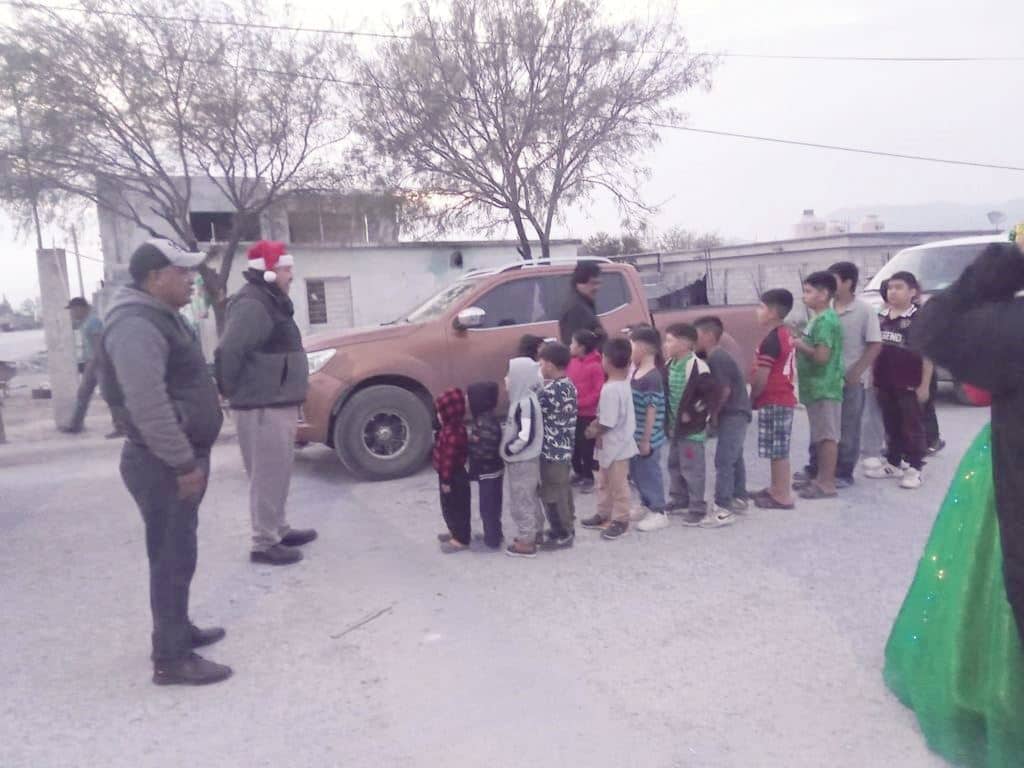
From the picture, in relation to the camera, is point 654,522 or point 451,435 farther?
point 654,522

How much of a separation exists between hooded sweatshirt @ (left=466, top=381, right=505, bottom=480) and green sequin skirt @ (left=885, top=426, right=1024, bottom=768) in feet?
8.57

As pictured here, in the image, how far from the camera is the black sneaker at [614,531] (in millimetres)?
5441

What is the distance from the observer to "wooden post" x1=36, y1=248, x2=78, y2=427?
1258cm

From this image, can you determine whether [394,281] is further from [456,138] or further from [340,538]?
[340,538]

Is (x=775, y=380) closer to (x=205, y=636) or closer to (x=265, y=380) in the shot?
(x=265, y=380)


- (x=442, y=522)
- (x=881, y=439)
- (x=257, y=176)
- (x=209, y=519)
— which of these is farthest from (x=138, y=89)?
(x=881, y=439)

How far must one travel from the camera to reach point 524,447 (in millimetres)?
5055

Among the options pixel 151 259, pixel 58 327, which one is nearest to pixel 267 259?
pixel 151 259

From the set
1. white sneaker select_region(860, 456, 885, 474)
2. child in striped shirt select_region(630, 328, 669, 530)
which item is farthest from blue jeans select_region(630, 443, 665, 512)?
white sneaker select_region(860, 456, 885, 474)

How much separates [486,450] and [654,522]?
132 centimetres

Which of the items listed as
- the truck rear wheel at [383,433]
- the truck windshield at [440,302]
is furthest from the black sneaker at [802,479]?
the truck windshield at [440,302]

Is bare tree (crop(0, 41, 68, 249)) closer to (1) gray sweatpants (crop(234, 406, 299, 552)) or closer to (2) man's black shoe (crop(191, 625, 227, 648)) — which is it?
(1) gray sweatpants (crop(234, 406, 299, 552))

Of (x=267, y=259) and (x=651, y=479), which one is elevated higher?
(x=267, y=259)

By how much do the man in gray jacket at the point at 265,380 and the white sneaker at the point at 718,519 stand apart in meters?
2.69
